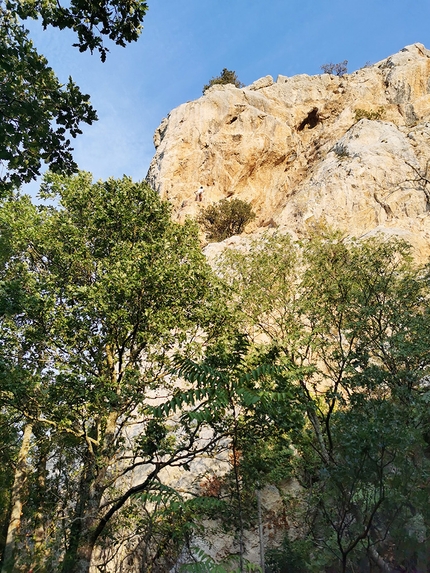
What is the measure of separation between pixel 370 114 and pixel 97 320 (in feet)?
135

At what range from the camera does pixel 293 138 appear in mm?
47000

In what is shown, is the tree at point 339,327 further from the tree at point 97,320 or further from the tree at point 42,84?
the tree at point 42,84

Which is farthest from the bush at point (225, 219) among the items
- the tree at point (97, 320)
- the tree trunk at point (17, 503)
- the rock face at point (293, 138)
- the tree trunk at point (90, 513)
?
the tree trunk at point (90, 513)

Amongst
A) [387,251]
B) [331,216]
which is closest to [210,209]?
[331,216]

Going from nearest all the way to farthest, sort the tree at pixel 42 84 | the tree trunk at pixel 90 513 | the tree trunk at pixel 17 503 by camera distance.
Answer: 1. the tree at pixel 42 84
2. the tree trunk at pixel 90 513
3. the tree trunk at pixel 17 503

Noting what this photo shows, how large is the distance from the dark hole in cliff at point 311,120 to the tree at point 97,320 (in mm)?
40322

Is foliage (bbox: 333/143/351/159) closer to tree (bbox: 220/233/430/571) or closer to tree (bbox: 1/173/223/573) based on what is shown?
tree (bbox: 220/233/430/571)

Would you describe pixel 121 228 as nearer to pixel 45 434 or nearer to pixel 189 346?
pixel 189 346

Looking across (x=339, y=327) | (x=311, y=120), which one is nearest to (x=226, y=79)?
(x=311, y=120)

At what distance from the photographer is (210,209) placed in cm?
4150

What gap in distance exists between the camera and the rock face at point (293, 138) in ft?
118

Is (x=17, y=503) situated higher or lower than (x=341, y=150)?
lower

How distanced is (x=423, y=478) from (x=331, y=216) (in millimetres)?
28001

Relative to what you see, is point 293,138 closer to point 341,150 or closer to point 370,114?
point 370,114
